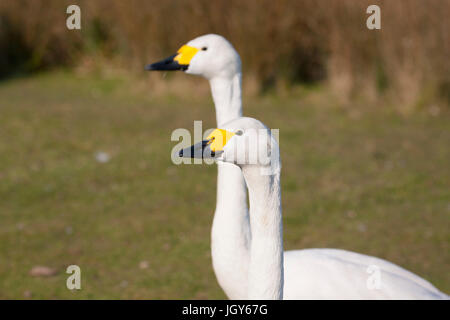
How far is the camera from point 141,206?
22.0 feet

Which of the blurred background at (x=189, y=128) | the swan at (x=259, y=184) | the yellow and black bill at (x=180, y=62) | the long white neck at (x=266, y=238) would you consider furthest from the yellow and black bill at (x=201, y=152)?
the blurred background at (x=189, y=128)

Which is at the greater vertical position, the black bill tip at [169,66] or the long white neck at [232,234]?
the black bill tip at [169,66]

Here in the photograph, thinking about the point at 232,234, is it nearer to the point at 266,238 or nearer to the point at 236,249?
the point at 236,249

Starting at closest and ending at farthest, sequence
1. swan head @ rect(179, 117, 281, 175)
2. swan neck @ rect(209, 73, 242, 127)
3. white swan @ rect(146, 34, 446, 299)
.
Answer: swan head @ rect(179, 117, 281, 175), white swan @ rect(146, 34, 446, 299), swan neck @ rect(209, 73, 242, 127)

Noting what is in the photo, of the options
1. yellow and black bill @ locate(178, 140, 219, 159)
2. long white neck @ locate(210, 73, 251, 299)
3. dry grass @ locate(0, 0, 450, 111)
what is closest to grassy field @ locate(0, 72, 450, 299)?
A: dry grass @ locate(0, 0, 450, 111)

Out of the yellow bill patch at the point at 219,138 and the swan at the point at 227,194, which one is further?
the swan at the point at 227,194

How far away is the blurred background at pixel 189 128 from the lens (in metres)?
5.68

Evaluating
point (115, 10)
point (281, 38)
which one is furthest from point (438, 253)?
point (115, 10)

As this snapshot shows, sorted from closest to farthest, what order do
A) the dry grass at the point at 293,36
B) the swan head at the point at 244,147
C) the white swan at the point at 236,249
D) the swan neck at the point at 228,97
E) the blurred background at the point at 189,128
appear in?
the swan head at the point at 244,147 → the white swan at the point at 236,249 → the swan neck at the point at 228,97 → the blurred background at the point at 189,128 → the dry grass at the point at 293,36

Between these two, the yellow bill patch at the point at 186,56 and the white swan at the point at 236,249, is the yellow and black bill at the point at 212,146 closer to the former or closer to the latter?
the white swan at the point at 236,249

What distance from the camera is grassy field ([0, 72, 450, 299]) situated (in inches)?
214

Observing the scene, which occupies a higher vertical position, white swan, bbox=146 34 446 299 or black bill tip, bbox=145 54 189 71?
black bill tip, bbox=145 54 189 71

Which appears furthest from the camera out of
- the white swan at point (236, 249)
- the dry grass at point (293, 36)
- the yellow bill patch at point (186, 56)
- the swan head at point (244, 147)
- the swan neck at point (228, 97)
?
the dry grass at point (293, 36)

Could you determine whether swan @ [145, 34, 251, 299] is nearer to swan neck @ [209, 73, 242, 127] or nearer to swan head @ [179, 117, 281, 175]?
swan neck @ [209, 73, 242, 127]
